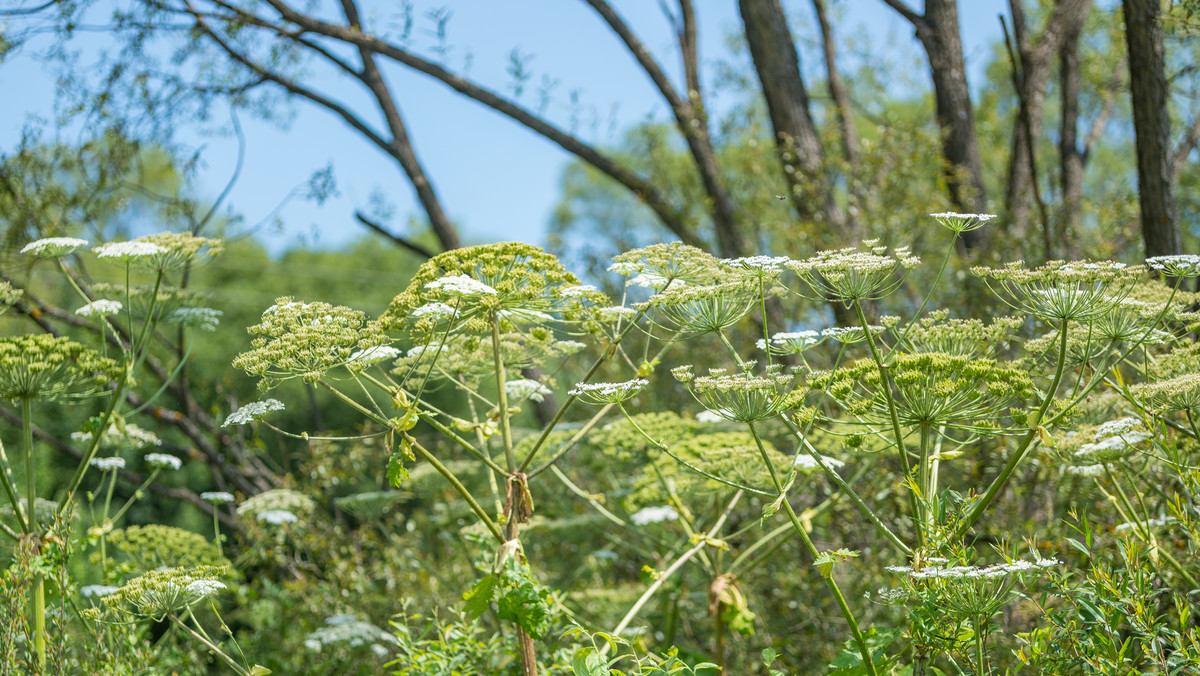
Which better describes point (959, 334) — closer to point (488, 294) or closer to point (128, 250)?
point (488, 294)

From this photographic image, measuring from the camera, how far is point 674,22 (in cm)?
924

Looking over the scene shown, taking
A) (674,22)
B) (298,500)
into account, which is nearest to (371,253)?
(674,22)

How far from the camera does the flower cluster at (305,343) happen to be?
2.81 m

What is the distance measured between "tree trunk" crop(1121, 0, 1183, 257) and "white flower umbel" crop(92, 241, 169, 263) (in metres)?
4.77

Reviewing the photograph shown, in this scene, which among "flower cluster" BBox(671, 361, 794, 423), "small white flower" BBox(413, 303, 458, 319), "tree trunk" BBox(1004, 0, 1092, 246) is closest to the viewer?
"flower cluster" BBox(671, 361, 794, 423)

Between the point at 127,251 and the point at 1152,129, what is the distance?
4964mm

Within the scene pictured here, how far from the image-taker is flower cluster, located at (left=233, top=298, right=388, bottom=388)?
281cm

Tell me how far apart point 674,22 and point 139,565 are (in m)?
7.16

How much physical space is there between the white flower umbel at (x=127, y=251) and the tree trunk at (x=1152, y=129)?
4772 mm

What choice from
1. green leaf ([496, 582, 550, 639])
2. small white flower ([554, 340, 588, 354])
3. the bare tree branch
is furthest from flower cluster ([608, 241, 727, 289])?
the bare tree branch

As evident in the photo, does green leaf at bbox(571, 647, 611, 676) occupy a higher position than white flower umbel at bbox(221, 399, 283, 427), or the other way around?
white flower umbel at bbox(221, 399, 283, 427)

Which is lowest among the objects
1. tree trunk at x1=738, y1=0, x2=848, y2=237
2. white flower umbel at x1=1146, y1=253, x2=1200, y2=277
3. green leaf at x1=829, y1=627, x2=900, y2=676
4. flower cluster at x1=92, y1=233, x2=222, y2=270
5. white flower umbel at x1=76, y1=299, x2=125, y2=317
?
green leaf at x1=829, y1=627, x2=900, y2=676

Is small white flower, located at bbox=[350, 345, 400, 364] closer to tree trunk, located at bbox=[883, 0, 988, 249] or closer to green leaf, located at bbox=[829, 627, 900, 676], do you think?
green leaf, located at bbox=[829, 627, 900, 676]

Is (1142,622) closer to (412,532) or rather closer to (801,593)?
(801,593)
